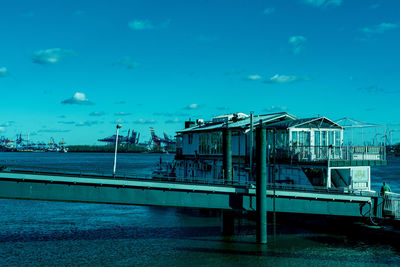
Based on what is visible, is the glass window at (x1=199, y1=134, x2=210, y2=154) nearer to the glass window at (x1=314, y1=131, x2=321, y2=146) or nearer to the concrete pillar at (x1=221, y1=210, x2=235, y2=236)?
the glass window at (x1=314, y1=131, x2=321, y2=146)

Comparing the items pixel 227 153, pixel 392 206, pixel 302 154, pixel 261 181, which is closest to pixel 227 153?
pixel 227 153

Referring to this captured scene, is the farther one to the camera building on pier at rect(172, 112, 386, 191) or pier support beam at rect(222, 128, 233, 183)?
building on pier at rect(172, 112, 386, 191)

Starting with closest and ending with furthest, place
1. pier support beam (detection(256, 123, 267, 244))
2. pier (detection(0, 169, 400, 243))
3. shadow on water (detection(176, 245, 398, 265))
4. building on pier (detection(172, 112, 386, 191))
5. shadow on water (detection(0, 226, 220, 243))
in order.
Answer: pier (detection(0, 169, 400, 243)) < shadow on water (detection(176, 245, 398, 265)) < pier support beam (detection(256, 123, 267, 244)) < shadow on water (detection(0, 226, 220, 243)) < building on pier (detection(172, 112, 386, 191))

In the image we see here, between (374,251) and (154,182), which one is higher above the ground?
(154,182)

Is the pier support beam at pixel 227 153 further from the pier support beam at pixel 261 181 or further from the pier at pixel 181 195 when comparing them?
the pier support beam at pixel 261 181

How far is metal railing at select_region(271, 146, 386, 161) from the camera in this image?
31.2 meters

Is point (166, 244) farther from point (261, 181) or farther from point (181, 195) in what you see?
point (261, 181)

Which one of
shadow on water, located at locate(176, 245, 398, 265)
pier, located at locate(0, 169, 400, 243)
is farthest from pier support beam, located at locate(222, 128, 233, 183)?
shadow on water, located at locate(176, 245, 398, 265)

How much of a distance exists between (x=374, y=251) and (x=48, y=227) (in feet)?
77.9

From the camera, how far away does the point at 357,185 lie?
107ft

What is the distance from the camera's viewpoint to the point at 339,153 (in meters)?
31.4

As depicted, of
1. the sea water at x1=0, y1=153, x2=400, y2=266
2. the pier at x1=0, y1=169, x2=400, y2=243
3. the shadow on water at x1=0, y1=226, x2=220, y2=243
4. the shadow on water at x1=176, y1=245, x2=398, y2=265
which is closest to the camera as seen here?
the pier at x1=0, y1=169, x2=400, y2=243

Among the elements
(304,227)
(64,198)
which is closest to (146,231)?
(64,198)

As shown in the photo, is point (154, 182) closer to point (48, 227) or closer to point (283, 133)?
point (48, 227)
